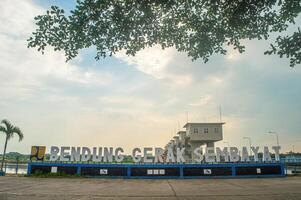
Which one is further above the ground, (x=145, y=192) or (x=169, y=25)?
(x=169, y=25)

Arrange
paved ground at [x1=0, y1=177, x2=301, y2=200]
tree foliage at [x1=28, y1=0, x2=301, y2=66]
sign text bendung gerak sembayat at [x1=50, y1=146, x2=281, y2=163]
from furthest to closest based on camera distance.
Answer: sign text bendung gerak sembayat at [x1=50, y1=146, x2=281, y2=163] → paved ground at [x1=0, y1=177, x2=301, y2=200] → tree foliage at [x1=28, y1=0, x2=301, y2=66]

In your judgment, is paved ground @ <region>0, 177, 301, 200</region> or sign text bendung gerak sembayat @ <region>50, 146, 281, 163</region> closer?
paved ground @ <region>0, 177, 301, 200</region>

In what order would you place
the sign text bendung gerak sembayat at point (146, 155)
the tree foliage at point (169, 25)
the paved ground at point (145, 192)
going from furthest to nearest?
the sign text bendung gerak sembayat at point (146, 155)
the paved ground at point (145, 192)
the tree foliage at point (169, 25)

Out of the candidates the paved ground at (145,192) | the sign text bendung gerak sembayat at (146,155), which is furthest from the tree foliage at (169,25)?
the sign text bendung gerak sembayat at (146,155)

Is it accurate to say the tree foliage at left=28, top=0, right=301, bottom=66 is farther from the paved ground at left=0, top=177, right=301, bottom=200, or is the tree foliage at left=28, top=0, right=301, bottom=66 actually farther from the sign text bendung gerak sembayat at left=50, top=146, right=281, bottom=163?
the sign text bendung gerak sembayat at left=50, top=146, right=281, bottom=163

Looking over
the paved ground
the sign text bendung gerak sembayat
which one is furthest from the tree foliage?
the sign text bendung gerak sembayat

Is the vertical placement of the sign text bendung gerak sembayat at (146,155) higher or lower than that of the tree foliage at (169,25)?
lower

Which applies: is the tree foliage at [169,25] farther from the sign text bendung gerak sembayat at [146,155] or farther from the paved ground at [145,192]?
the sign text bendung gerak sembayat at [146,155]

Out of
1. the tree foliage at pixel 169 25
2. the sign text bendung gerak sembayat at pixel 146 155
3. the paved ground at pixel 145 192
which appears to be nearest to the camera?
the tree foliage at pixel 169 25

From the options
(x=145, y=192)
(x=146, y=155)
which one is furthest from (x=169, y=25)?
(x=146, y=155)

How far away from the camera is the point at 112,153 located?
115ft

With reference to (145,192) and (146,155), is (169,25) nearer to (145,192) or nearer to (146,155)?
(145,192)

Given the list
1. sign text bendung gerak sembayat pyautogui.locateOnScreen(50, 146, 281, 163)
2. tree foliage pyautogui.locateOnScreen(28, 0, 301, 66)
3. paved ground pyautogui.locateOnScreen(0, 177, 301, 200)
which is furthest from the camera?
sign text bendung gerak sembayat pyautogui.locateOnScreen(50, 146, 281, 163)

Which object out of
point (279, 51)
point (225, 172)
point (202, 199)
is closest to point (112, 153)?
point (225, 172)
